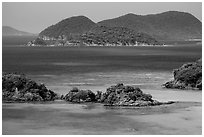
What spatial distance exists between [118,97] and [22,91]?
6.30 m

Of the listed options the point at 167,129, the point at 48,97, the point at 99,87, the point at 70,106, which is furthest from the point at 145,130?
the point at 99,87

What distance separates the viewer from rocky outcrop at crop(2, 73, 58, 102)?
32875mm

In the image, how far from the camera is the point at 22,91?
33.4 metres

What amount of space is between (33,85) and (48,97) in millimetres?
1343

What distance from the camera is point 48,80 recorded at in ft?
159

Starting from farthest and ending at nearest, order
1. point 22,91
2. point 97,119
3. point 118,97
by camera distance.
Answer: point 22,91 → point 118,97 → point 97,119

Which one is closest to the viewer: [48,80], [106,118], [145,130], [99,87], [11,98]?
[145,130]

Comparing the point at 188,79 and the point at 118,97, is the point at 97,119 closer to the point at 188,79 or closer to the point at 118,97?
the point at 118,97

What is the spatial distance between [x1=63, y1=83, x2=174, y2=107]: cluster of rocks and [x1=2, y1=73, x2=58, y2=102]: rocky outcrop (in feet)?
4.69

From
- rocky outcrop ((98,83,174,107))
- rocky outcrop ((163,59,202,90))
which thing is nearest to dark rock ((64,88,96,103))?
rocky outcrop ((98,83,174,107))

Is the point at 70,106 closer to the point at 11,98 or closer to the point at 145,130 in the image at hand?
the point at 11,98

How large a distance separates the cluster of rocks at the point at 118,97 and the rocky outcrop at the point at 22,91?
143cm

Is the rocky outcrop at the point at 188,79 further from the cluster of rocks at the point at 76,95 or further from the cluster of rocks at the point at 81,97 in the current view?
the cluster of rocks at the point at 81,97

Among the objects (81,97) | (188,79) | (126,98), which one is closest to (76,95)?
(81,97)
